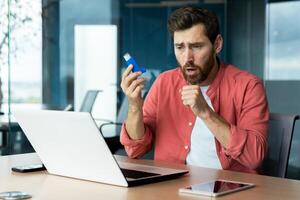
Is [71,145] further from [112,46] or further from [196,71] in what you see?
[112,46]

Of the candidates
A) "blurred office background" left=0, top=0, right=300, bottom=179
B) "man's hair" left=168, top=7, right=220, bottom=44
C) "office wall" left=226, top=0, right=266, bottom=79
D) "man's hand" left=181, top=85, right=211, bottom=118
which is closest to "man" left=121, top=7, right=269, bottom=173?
"man's hair" left=168, top=7, right=220, bottom=44

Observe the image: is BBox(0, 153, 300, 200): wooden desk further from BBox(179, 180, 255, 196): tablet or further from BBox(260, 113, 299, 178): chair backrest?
BBox(260, 113, 299, 178): chair backrest

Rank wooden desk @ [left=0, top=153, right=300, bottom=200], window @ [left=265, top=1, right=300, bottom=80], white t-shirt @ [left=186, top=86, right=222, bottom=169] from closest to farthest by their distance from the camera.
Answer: wooden desk @ [left=0, top=153, right=300, bottom=200] → white t-shirt @ [left=186, top=86, right=222, bottom=169] → window @ [left=265, top=1, right=300, bottom=80]

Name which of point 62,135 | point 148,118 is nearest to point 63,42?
point 148,118

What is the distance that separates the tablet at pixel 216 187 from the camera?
142 centimetres

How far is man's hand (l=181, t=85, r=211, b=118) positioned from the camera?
183 cm

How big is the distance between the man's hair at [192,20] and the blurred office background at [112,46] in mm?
2577

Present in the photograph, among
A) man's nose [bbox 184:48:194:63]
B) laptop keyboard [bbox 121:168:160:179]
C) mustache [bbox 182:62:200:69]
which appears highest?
man's nose [bbox 184:48:194:63]

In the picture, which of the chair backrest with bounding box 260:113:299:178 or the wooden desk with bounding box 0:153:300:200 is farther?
the chair backrest with bounding box 260:113:299:178

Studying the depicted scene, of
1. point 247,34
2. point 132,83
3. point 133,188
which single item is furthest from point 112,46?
point 133,188

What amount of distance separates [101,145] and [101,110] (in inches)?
138

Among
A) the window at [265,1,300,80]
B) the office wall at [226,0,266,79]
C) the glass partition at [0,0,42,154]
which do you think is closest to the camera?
the glass partition at [0,0,42,154]

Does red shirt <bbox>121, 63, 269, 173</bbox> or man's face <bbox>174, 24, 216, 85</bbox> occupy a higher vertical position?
man's face <bbox>174, 24, 216, 85</bbox>

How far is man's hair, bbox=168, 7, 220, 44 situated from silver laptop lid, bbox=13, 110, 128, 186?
73 cm
